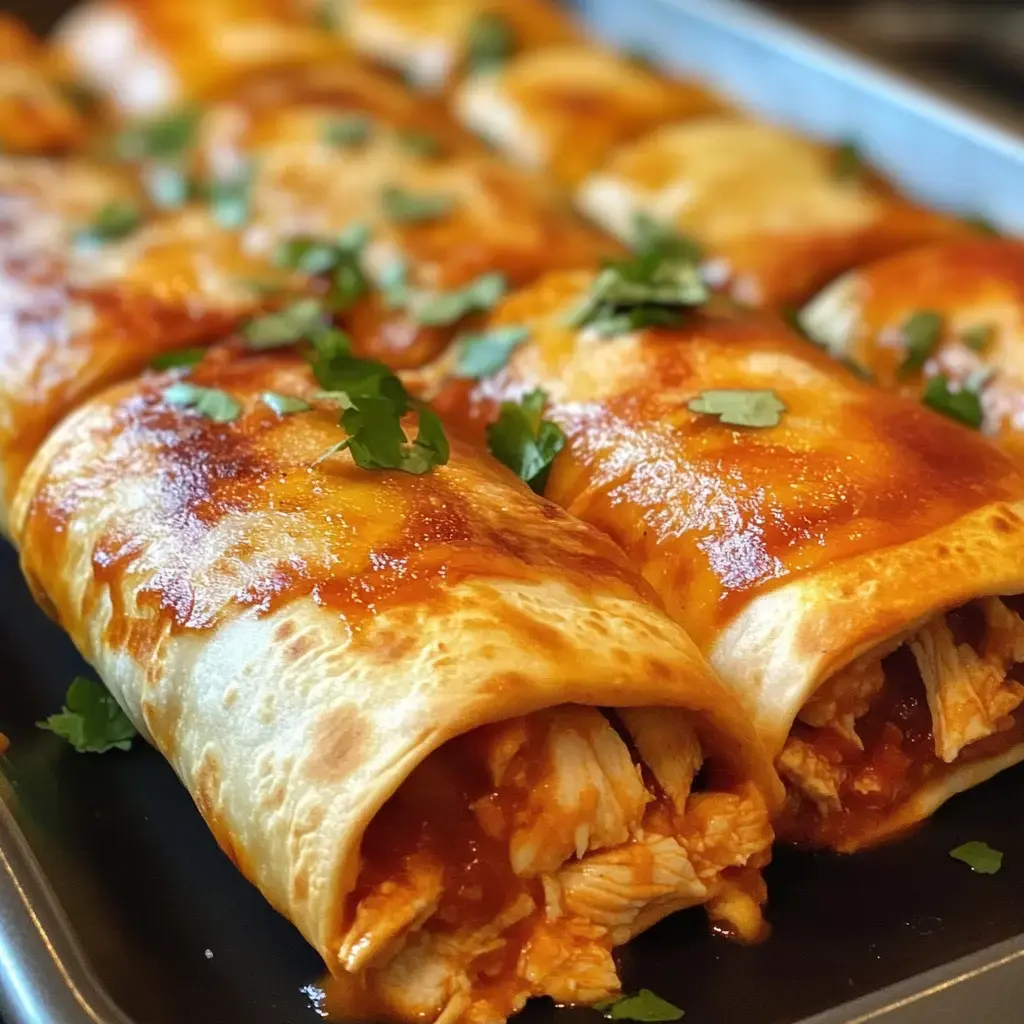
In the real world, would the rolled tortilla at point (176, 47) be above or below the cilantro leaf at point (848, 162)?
above

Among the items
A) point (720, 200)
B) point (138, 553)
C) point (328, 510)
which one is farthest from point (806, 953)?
point (720, 200)

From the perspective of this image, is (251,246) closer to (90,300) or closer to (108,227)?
(108,227)

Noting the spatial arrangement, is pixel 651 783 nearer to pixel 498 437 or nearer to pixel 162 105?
pixel 498 437

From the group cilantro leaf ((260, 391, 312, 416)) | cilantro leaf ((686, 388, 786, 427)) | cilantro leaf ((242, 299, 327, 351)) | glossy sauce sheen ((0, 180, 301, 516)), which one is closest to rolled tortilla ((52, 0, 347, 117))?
glossy sauce sheen ((0, 180, 301, 516))

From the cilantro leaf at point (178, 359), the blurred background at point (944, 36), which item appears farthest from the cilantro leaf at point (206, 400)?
the blurred background at point (944, 36)

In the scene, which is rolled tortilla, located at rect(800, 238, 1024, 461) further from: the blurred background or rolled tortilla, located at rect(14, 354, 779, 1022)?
the blurred background

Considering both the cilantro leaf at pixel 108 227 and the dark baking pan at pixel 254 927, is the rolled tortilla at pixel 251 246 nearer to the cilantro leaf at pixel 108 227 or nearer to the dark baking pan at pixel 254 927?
the cilantro leaf at pixel 108 227

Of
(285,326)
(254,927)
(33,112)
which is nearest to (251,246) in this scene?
(285,326)
